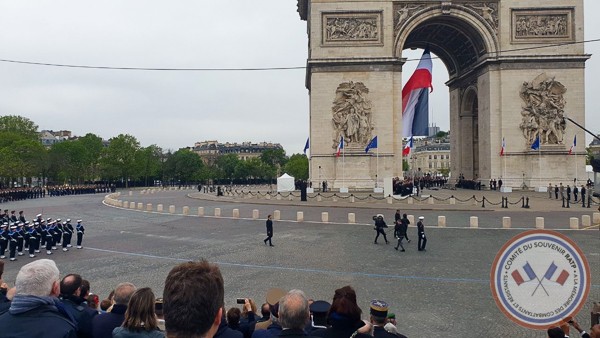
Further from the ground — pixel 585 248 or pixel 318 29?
pixel 318 29

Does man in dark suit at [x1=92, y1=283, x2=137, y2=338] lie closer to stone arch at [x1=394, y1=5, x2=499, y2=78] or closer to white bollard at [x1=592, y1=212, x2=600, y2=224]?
white bollard at [x1=592, y1=212, x2=600, y2=224]

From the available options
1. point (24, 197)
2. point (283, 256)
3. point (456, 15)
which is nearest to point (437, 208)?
point (283, 256)

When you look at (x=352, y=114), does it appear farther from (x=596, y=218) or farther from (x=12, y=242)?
(x=12, y=242)

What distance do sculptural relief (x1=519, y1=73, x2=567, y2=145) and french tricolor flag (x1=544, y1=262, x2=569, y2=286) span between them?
38825mm

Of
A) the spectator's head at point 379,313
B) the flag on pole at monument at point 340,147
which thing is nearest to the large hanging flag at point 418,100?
the flag on pole at monument at point 340,147

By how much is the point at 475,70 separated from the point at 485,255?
33.2 metres

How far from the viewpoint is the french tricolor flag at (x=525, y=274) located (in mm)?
3830

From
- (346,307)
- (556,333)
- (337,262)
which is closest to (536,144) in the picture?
(337,262)

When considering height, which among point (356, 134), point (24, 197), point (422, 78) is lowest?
point (24, 197)

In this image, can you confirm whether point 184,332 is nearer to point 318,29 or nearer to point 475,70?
point 318,29

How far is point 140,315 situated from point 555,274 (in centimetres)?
338

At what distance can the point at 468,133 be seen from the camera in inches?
1858

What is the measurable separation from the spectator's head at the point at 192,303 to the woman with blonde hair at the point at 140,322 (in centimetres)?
113

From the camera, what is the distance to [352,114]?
124 feet
